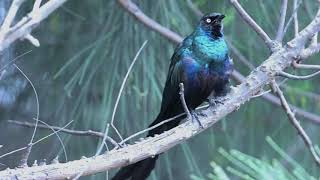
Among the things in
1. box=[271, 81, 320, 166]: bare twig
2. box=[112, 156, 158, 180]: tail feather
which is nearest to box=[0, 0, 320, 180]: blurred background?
box=[112, 156, 158, 180]: tail feather

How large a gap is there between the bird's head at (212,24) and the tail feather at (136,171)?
20.9 inches

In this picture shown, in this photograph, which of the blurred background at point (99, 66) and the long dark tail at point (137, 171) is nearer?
the long dark tail at point (137, 171)

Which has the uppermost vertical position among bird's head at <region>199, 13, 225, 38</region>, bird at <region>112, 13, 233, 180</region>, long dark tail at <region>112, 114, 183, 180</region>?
bird's head at <region>199, 13, 225, 38</region>

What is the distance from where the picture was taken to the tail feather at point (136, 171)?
1.71m

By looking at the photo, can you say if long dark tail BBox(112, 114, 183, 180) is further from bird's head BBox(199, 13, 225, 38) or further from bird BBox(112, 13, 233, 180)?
bird's head BBox(199, 13, 225, 38)

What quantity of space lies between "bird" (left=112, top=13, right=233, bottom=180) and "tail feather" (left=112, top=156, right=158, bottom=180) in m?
0.28

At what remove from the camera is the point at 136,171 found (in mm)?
1757

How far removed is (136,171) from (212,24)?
2.06 ft

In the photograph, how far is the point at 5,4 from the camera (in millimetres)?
2092

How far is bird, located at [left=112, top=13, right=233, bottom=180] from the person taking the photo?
214 cm

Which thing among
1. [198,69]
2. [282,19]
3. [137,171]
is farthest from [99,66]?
[282,19]

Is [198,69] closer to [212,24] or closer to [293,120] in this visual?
[212,24]

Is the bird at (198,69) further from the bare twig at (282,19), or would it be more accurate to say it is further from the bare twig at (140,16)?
the bare twig at (282,19)

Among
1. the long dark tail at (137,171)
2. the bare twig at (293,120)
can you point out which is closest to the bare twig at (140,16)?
the long dark tail at (137,171)
